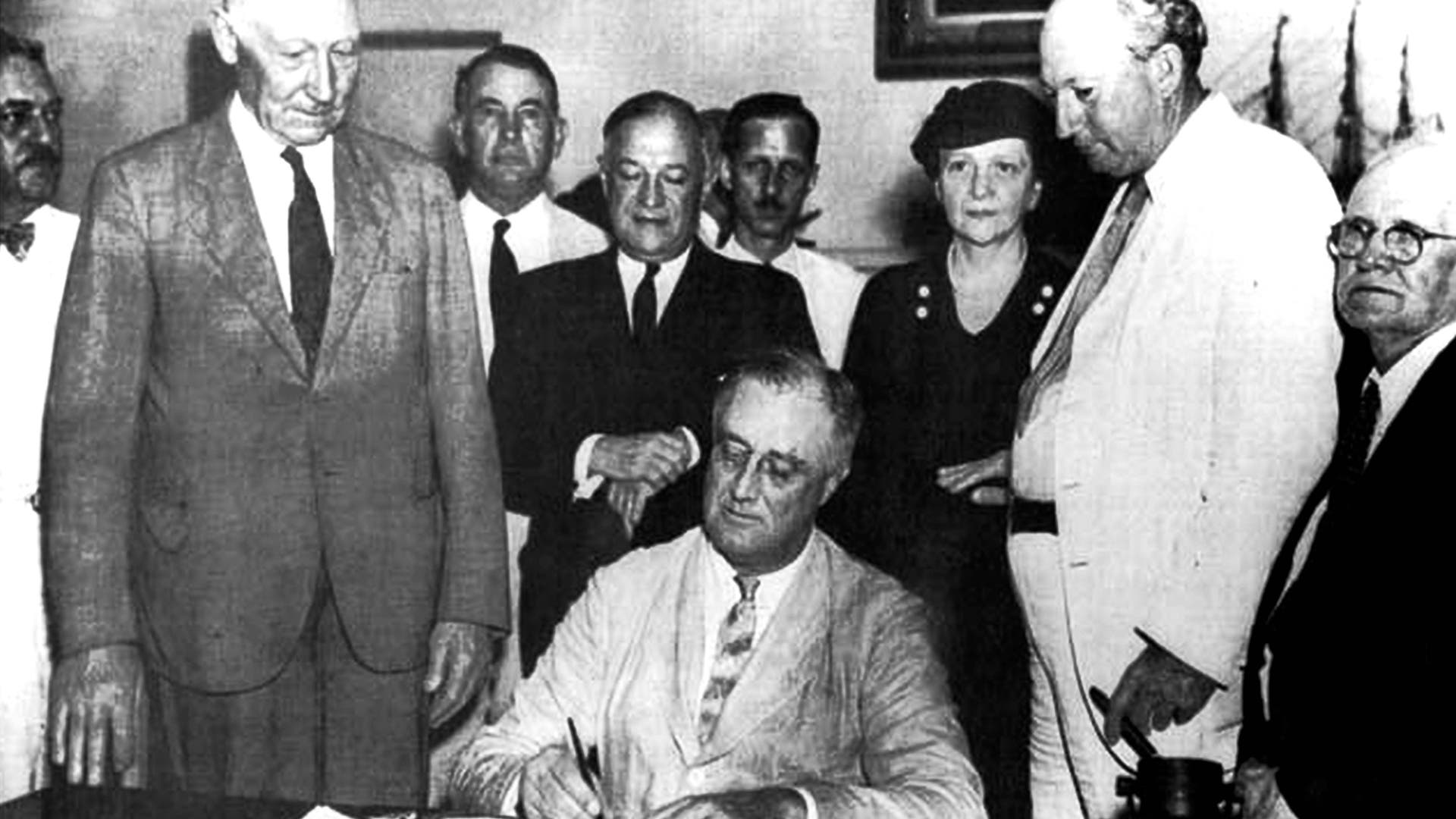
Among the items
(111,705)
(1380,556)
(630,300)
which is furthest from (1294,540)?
(111,705)

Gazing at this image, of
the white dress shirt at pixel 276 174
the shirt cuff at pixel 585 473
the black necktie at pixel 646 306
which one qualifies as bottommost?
the shirt cuff at pixel 585 473

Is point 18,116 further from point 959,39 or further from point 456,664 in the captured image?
point 959,39

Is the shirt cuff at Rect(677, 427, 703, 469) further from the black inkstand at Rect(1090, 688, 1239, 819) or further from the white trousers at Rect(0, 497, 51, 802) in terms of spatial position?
the white trousers at Rect(0, 497, 51, 802)

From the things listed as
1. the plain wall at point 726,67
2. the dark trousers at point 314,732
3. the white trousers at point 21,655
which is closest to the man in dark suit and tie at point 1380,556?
the plain wall at point 726,67

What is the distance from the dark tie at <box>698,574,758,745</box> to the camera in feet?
14.5

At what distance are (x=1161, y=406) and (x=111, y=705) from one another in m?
2.40

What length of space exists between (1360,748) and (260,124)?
2.63m

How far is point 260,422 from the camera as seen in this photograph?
15.4 ft

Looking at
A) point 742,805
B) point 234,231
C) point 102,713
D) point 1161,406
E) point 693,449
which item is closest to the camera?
point 1161,406

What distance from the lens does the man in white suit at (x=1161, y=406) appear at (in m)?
4.03

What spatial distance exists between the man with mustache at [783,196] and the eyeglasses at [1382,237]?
944 millimetres

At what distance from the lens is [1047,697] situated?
425cm

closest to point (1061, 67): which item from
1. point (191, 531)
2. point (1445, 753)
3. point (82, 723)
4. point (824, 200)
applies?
point (824, 200)

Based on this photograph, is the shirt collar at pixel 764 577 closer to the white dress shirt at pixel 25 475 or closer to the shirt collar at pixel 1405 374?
the shirt collar at pixel 1405 374
